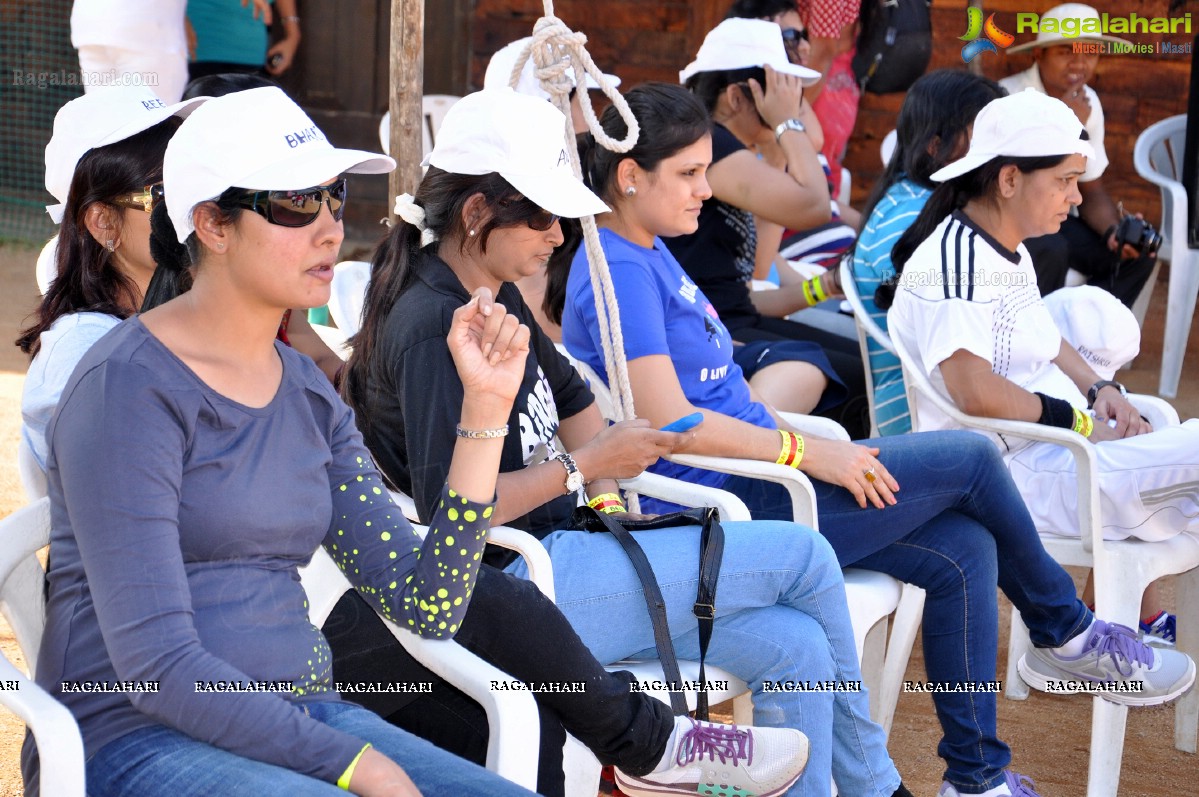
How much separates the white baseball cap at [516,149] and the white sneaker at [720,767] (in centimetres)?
89

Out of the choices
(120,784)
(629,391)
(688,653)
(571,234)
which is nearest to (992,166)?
(571,234)

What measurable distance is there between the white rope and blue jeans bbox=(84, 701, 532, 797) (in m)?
1.01

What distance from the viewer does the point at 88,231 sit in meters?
2.19

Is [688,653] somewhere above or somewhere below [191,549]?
below

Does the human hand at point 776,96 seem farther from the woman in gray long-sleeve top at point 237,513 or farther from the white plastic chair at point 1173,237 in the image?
the white plastic chair at point 1173,237

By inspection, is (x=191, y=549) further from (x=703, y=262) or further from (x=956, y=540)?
(x=703, y=262)

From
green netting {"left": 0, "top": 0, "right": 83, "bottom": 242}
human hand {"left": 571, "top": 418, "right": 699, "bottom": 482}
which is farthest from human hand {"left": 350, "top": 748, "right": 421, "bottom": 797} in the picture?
green netting {"left": 0, "top": 0, "right": 83, "bottom": 242}

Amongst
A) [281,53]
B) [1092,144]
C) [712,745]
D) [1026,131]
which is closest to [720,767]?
[712,745]

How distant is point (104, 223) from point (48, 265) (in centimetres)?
38

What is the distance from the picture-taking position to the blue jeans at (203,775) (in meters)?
A: 1.45

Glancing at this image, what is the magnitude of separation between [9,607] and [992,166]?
2.43 m

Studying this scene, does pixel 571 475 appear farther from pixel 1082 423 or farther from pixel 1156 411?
pixel 1156 411

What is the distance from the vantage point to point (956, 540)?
8.69ft

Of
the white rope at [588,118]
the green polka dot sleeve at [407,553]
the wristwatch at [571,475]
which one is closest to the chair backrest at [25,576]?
the green polka dot sleeve at [407,553]
